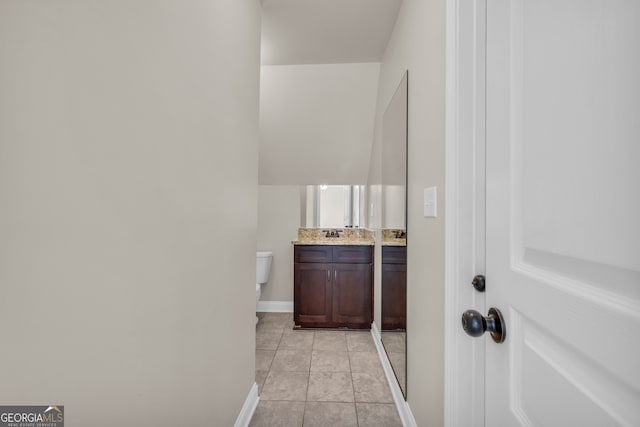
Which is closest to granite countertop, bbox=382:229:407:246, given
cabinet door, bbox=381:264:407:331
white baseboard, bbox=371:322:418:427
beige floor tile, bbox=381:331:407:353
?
cabinet door, bbox=381:264:407:331

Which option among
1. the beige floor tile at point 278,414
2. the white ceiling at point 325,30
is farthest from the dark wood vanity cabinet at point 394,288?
the white ceiling at point 325,30

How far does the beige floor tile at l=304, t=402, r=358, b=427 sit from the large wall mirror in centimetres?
34

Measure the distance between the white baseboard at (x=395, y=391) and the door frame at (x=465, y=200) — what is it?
687 millimetres

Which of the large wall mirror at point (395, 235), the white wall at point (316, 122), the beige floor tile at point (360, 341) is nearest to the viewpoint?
the large wall mirror at point (395, 235)

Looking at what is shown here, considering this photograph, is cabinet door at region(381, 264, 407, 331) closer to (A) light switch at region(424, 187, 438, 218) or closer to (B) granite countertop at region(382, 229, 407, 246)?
(B) granite countertop at region(382, 229, 407, 246)

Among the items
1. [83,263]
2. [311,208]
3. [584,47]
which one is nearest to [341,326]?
[311,208]

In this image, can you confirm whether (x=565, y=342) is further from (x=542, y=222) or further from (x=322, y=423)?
(x=322, y=423)

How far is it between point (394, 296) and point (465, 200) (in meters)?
1.18

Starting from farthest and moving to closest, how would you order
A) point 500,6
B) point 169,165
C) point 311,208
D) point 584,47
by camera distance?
1. point 311,208
2. point 169,165
3. point 500,6
4. point 584,47

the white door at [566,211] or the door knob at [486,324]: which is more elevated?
the white door at [566,211]

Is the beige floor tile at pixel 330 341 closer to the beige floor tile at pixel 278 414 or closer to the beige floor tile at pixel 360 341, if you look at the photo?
the beige floor tile at pixel 360 341

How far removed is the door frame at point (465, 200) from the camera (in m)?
0.87

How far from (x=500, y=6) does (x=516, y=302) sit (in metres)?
0.76

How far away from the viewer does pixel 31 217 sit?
50 cm
